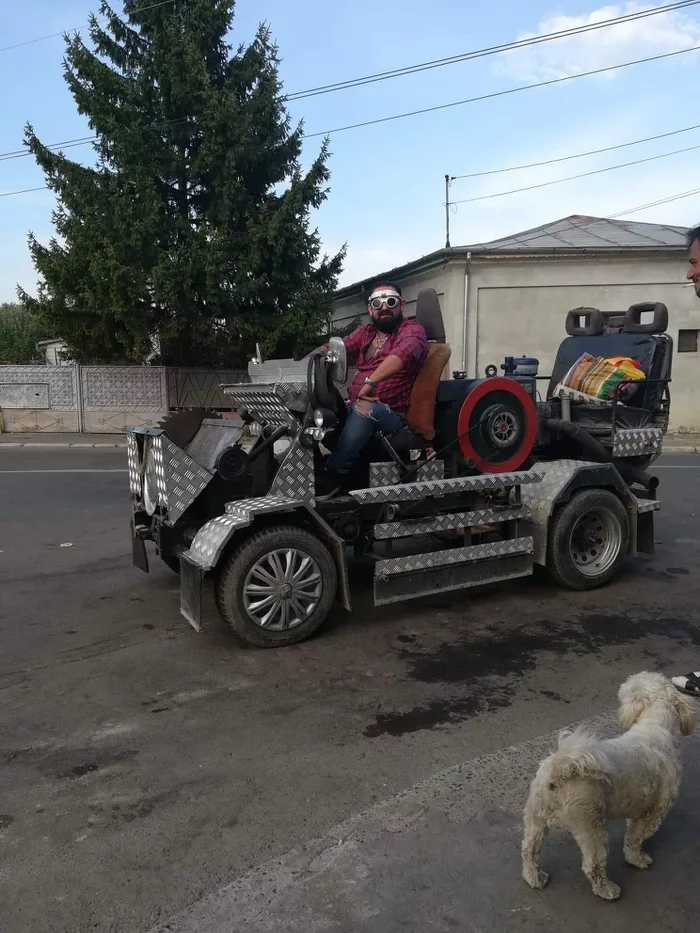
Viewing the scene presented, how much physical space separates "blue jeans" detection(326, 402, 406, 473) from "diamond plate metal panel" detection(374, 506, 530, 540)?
1.78ft

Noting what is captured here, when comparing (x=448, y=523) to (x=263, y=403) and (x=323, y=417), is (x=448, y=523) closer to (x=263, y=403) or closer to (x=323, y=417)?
(x=323, y=417)

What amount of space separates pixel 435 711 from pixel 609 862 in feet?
4.46

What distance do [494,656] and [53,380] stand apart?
19644mm

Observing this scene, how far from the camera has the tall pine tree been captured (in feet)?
63.0

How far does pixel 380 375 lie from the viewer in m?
5.33

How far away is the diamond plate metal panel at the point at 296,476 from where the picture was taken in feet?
16.9

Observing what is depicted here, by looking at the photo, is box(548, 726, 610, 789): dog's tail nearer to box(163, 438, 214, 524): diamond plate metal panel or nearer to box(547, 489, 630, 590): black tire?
box(163, 438, 214, 524): diamond plate metal panel

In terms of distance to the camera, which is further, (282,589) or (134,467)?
(134,467)

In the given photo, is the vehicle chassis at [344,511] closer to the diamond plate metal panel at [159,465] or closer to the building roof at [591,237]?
the diamond plate metal panel at [159,465]

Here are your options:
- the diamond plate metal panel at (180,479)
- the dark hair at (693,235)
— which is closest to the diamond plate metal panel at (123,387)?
the diamond plate metal panel at (180,479)

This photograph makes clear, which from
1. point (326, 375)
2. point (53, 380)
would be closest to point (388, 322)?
point (326, 375)

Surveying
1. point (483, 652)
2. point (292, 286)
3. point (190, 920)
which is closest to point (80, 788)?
point (190, 920)

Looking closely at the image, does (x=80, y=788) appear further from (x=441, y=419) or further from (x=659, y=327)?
(x=659, y=327)

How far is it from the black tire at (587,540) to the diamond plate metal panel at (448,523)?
1.16 ft
